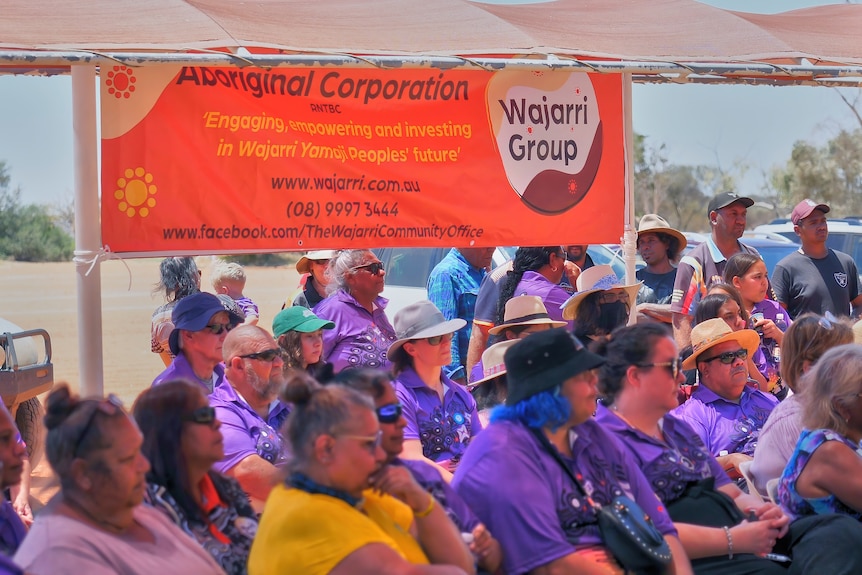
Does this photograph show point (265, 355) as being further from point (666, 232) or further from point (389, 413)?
point (666, 232)

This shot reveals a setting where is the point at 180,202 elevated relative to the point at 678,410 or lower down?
elevated

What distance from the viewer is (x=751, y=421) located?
5789 mm

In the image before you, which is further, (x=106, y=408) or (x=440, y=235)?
(x=440, y=235)

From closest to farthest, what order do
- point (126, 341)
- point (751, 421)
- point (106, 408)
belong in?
point (106, 408)
point (751, 421)
point (126, 341)

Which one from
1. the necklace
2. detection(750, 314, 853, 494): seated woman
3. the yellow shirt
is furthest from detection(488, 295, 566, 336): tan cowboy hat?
the necklace

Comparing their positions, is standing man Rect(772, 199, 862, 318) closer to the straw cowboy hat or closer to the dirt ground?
the straw cowboy hat

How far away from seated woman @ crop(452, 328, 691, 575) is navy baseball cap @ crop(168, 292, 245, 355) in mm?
1768

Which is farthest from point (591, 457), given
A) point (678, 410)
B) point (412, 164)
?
point (412, 164)

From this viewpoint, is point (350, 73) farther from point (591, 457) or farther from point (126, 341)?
point (126, 341)

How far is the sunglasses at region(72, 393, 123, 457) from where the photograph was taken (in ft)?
10.9

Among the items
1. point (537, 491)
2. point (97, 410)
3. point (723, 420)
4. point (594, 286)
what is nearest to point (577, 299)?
point (594, 286)

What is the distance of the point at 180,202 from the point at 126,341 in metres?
15.4

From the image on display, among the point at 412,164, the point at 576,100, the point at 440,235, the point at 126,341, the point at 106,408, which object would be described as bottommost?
the point at 126,341

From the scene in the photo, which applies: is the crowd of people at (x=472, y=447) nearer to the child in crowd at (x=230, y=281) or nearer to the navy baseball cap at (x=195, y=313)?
the navy baseball cap at (x=195, y=313)
